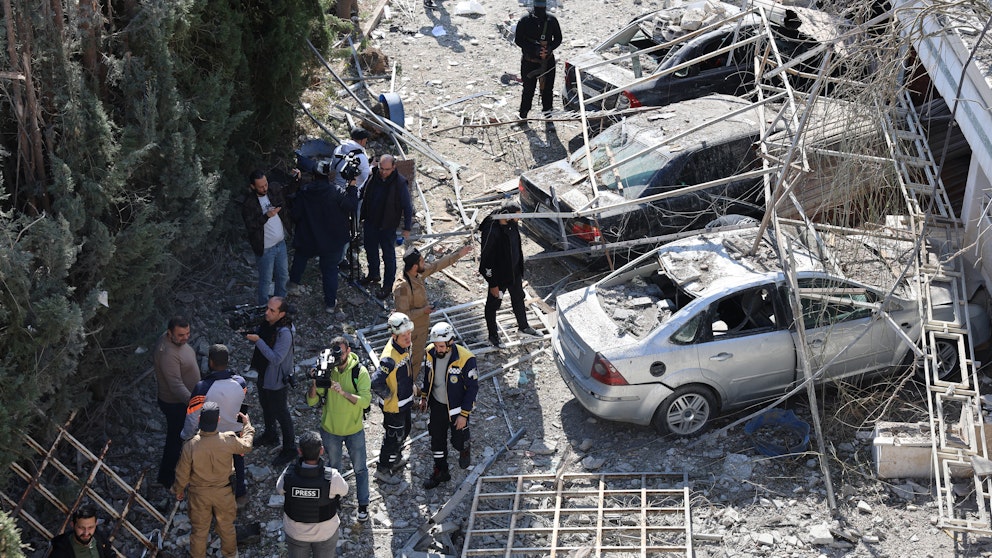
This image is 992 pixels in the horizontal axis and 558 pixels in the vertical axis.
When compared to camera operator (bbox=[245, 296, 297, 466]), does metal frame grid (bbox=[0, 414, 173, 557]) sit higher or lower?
lower

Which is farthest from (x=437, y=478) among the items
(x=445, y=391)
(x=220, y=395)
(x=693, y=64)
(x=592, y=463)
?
(x=693, y=64)

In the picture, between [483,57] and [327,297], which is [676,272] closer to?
[327,297]

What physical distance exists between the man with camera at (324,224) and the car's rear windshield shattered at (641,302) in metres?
2.99

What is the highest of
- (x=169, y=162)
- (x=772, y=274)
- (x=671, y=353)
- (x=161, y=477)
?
(x=169, y=162)

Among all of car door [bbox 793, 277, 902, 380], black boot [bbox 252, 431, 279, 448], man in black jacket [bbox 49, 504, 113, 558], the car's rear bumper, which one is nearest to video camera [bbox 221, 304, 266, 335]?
black boot [bbox 252, 431, 279, 448]

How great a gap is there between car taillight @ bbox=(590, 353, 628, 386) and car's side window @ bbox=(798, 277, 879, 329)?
184 centimetres

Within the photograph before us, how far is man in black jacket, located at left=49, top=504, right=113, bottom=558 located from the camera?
6.70 meters

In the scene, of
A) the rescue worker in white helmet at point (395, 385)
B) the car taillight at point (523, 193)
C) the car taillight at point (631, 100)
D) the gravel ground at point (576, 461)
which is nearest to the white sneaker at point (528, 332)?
the gravel ground at point (576, 461)

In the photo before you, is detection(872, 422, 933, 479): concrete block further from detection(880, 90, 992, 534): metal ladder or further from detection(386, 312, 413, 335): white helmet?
detection(386, 312, 413, 335): white helmet

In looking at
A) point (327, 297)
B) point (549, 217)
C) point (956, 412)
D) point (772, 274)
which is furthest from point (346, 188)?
point (956, 412)

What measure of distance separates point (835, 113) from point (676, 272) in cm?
210

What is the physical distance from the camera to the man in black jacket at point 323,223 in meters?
10.5

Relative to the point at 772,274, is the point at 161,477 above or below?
below

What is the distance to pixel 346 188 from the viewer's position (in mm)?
11211
